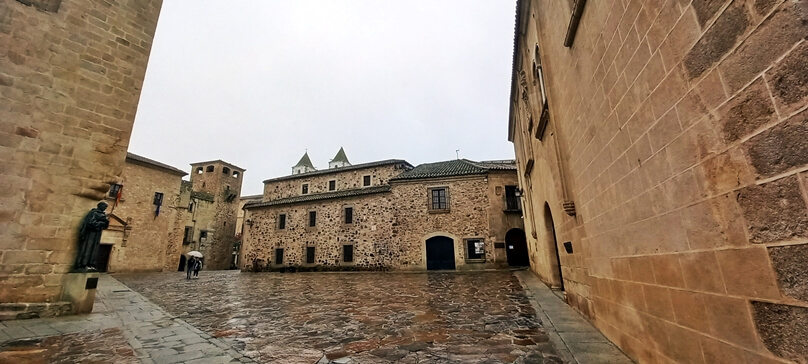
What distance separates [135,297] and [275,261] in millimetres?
15537

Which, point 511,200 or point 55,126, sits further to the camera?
point 511,200

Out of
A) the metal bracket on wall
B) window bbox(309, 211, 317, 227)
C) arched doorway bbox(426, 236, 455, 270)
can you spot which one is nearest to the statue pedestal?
the metal bracket on wall

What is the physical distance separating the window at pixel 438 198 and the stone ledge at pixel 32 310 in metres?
16.4

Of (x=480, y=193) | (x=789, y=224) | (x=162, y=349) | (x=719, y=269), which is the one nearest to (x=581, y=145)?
(x=719, y=269)

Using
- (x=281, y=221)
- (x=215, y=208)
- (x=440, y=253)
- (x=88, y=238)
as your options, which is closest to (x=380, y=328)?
(x=88, y=238)

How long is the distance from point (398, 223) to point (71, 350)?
17.0m

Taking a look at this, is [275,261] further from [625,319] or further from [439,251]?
[625,319]

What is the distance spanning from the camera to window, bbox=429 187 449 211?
19750mm

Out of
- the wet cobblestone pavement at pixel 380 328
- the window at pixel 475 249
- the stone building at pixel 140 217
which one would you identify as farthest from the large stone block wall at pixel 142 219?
the window at pixel 475 249

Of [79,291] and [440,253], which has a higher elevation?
[440,253]

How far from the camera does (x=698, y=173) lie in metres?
1.85

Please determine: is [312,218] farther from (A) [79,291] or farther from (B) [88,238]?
(A) [79,291]

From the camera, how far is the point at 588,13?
343 centimetres

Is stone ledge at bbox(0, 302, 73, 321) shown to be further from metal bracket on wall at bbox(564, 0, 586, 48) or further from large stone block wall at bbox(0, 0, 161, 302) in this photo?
metal bracket on wall at bbox(564, 0, 586, 48)
